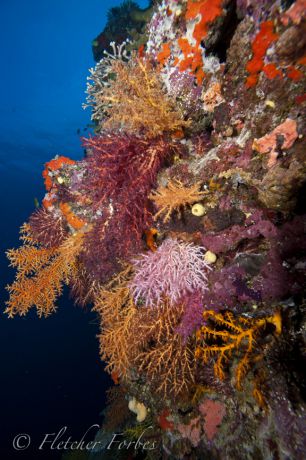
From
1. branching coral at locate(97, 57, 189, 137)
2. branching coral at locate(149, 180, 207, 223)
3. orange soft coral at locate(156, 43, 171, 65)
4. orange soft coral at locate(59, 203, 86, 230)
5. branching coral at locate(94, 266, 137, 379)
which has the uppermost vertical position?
orange soft coral at locate(156, 43, 171, 65)

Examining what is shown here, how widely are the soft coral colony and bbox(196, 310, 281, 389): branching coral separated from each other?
21 mm

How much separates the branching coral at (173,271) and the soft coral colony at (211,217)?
2 cm

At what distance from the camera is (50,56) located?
102m

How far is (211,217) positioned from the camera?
3.01 meters

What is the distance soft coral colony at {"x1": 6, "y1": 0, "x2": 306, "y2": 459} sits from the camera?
251cm

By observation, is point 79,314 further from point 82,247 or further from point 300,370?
point 300,370

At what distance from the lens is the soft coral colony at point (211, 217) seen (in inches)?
98.9

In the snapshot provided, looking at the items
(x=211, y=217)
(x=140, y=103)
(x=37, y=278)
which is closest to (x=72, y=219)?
(x=37, y=278)

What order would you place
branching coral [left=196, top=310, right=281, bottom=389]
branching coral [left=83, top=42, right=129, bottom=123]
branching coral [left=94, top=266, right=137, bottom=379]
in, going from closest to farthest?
branching coral [left=196, top=310, right=281, bottom=389] → branching coral [left=83, top=42, right=129, bottom=123] → branching coral [left=94, top=266, right=137, bottom=379]

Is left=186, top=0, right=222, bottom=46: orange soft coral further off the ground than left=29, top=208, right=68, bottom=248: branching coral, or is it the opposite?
left=186, top=0, right=222, bottom=46: orange soft coral

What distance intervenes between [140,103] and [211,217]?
1.47 meters

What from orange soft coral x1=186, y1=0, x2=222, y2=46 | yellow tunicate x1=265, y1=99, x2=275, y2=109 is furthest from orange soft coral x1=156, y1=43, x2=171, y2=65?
yellow tunicate x1=265, y1=99, x2=275, y2=109

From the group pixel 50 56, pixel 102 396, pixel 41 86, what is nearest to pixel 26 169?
pixel 102 396

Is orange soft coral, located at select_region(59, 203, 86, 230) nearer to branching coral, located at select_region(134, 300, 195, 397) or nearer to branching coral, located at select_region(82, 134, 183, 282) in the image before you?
branching coral, located at select_region(82, 134, 183, 282)
